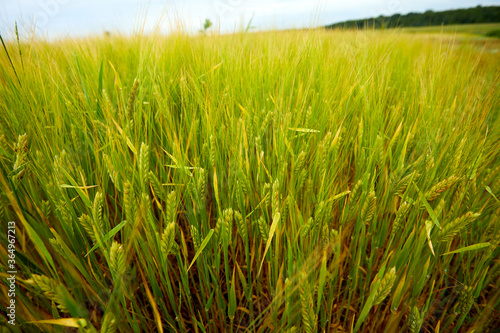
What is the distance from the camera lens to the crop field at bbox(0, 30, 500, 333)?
1.83ft

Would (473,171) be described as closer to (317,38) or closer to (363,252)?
(363,252)

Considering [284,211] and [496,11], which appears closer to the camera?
[284,211]

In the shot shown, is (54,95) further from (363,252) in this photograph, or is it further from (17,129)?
(363,252)

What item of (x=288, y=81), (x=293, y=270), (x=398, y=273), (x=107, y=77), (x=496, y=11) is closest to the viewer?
(x=293, y=270)

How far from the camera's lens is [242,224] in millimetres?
629

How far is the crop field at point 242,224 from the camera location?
0.56m

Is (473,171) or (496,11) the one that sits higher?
(496,11)

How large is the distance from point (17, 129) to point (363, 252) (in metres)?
1.06

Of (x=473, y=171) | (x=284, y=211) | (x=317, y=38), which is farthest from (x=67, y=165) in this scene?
(x=317, y=38)

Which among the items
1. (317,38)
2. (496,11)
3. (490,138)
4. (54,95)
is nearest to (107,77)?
(54,95)

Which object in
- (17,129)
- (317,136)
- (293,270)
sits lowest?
(293,270)

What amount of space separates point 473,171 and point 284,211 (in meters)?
0.52

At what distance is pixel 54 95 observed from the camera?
0.86m

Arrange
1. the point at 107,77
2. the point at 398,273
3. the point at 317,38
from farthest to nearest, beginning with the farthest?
1. the point at 317,38
2. the point at 107,77
3. the point at 398,273
